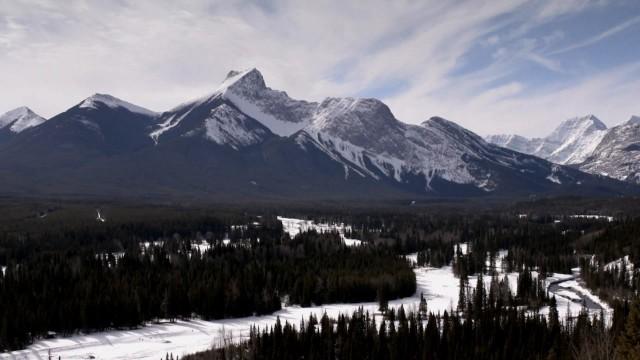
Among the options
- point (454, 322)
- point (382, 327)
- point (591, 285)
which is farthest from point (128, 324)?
point (591, 285)

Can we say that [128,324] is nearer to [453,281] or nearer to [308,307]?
[308,307]

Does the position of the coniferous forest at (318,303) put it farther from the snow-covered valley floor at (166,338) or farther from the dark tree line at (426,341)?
the snow-covered valley floor at (166,338)

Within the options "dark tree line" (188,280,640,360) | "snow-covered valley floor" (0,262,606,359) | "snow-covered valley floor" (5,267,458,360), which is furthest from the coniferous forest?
"snow-covered valley floor" (5,267,458,360)

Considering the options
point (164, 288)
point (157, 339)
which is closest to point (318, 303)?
point (164, 288)

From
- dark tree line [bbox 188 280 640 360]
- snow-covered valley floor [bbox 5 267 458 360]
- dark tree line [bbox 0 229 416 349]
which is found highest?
dark tree line [bbox 0 229 416 349]

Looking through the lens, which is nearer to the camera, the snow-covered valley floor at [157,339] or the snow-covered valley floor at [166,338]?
the snow-covered valley floor at [157,339]

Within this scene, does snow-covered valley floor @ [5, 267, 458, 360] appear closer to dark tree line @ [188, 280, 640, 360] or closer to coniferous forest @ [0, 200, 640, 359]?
coniferous forest @ [0, 200, 640, 359]

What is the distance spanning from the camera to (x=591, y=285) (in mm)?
172375

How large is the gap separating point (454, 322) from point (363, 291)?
145 feet

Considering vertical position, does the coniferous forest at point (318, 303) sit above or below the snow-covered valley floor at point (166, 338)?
above

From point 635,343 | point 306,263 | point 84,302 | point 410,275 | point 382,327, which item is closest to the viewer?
point 635,343

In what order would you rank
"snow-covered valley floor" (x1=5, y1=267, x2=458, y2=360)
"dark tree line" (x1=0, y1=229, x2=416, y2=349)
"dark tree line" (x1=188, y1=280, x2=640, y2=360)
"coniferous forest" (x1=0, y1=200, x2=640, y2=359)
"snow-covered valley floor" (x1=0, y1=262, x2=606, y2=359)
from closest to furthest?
"dark tree line" (x1=188, y1=280, x2=640, y2=360) < "snow-covered valley floor" (x1=5, y1=267, x2=458, y2=360) < "snow-covered valley floor" (x1=0, y1=262, x2=606, y2=359) < "coniferous forest" (x1=0, y1=200, x2=640, y2=359) < "dark tree line" (x1=0, y1=229, x2=416, y2=349)

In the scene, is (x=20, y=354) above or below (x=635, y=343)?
below

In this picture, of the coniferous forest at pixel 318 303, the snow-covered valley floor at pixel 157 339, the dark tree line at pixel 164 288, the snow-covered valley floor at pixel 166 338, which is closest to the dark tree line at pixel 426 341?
the coniferous forest at pixel 318 303
